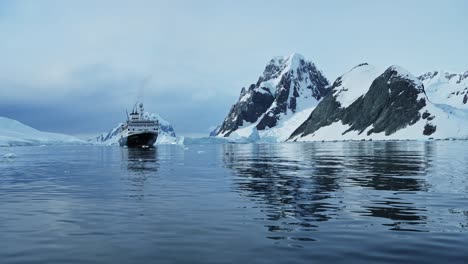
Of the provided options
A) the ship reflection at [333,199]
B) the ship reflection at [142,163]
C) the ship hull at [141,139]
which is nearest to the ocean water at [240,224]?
the ship reflection at [333,199]

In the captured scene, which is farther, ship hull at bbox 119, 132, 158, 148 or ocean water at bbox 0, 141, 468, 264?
ship hull at bbox 119, 132, 158, 148

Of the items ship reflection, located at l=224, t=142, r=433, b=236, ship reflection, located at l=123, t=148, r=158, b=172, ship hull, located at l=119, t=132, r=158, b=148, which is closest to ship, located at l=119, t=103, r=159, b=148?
ship hull, located at l=119, t=132, r=158, b=148

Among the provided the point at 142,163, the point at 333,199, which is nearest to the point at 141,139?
the point at 142,163

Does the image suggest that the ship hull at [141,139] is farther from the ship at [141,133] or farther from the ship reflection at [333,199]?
the ship reflection at [333,199]

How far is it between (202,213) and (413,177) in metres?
21.4

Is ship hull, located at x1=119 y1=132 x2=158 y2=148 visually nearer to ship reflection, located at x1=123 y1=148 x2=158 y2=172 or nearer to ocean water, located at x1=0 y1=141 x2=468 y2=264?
ship reflection, located at x1=123 y1=148 x2=158 y2=172

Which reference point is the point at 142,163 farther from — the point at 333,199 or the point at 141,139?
the point at 141,139

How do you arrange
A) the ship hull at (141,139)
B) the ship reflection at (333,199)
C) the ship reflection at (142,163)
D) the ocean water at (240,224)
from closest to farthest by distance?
the ocean water at (240,224) → the ship reflection at (333,199) → the ship reflection at (142,163) → the ship hull at (141,139)

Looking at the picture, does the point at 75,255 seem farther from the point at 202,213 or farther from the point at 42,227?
the point at 202,213

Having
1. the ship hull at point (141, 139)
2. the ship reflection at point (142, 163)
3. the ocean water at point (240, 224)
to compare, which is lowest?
the ocean water at point (240, 224)

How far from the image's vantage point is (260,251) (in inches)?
508

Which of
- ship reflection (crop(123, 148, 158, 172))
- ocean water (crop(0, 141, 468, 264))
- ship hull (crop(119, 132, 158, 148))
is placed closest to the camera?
ocean water (crop(0, 141, 468, 264))

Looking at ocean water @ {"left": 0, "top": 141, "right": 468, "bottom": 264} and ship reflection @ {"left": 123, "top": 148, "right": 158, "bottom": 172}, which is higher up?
ship reflection @ {"left": 123, "top": 148, "right": 158, "bottom": 172}

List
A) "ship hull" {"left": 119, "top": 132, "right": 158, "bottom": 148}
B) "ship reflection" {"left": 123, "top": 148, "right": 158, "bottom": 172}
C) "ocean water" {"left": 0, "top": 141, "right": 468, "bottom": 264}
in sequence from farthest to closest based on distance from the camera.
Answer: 1. "ship hull" {"left": 119, "top": 132, "right": 158, "bottom": 148}
2. "ship reflection" {"left": 123, "top": 148, "right": 158, "bottom": 172}
3. "ocean water" {"left": 0, "top": 141, "right": 468, "bottom": 264}
